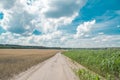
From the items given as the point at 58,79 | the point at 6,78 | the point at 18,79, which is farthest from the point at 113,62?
the point at 6,78

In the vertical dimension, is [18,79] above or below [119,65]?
below

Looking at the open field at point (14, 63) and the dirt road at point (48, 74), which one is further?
the open field at point (14, 63)

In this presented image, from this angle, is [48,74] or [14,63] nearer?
[48,74]

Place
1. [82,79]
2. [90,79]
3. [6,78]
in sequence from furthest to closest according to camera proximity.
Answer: [6,78], [82,79], [90,79]

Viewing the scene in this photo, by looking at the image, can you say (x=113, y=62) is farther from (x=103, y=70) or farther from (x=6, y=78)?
(x=6, y=78)

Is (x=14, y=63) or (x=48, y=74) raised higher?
(x=14, y=63)

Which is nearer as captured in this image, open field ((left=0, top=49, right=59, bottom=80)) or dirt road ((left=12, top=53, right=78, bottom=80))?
dirt road ((left=12, top=53, right=78, bottom=80))

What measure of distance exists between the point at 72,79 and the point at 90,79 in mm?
2257

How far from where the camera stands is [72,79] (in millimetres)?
15438

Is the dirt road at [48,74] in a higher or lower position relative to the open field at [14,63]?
lower

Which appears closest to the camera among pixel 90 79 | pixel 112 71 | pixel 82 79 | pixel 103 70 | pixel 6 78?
pixel 90 79

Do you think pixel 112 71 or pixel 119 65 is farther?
pixel 112 71

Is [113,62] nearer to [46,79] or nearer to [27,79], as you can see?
[46,79]

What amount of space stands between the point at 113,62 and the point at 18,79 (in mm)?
7497
